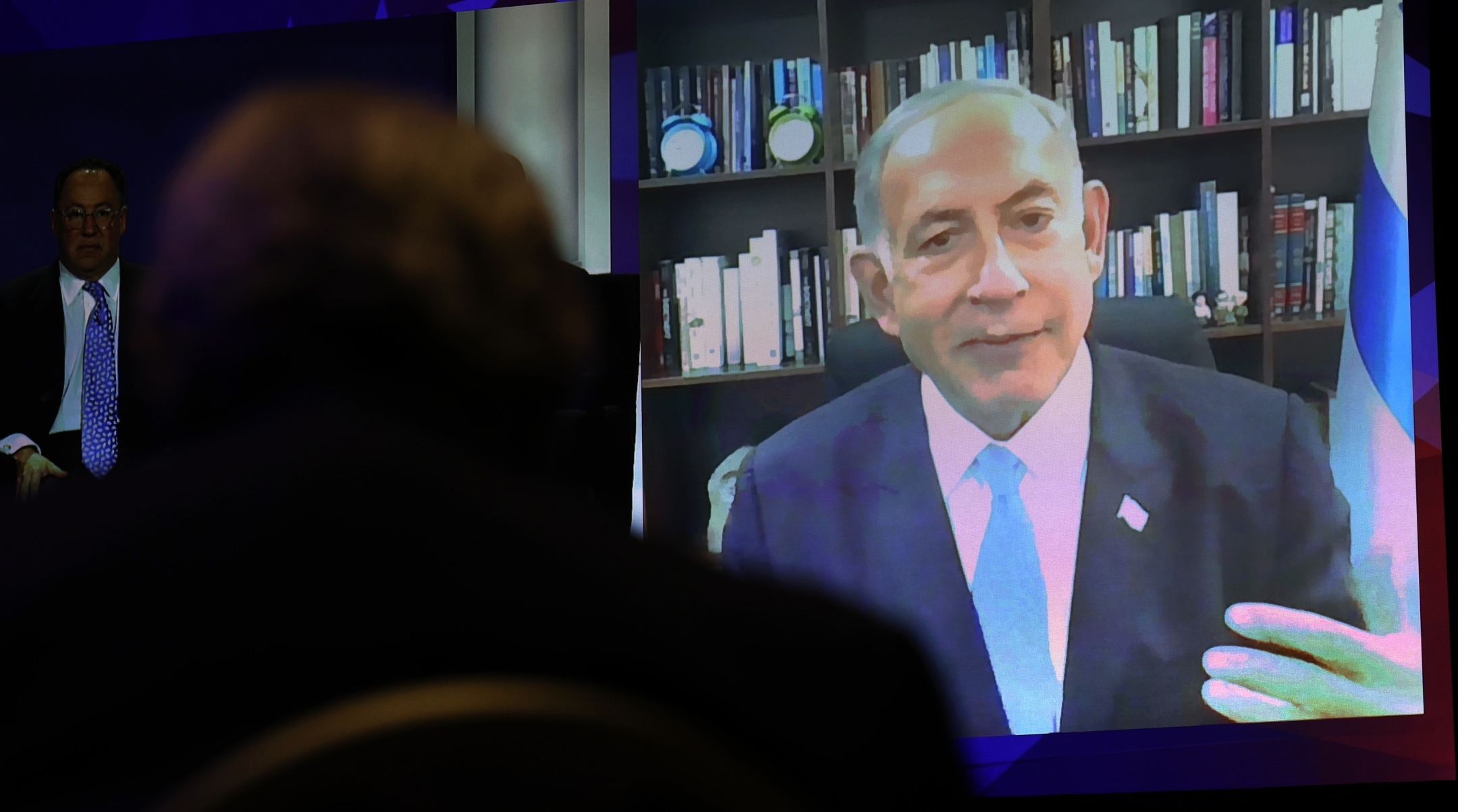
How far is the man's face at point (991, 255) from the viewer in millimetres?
3064

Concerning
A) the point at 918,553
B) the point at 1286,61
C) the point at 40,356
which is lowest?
the point at 918,553

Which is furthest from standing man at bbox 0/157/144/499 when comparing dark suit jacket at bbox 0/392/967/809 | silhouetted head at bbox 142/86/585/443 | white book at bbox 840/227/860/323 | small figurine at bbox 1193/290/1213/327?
dark suit jacket at bbox 0/392/967/809

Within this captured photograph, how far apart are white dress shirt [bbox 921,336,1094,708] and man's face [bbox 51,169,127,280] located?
2.04 m

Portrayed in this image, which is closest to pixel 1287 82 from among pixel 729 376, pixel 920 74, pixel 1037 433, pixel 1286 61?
pixel 1286 61

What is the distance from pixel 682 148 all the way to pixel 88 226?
4.96 feet

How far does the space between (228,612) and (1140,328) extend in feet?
8.83

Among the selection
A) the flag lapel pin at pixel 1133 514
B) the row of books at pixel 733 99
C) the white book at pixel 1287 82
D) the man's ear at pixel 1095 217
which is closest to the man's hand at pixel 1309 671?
the flag lapel pin at pixel 1133 514

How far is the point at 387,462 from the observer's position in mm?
628

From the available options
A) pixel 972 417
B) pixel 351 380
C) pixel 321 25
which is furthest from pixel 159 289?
pixel 321 25

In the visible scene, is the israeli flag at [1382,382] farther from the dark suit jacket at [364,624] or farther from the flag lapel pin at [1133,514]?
the dark suit jacket at [364,624]

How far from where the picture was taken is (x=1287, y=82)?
3018 mm

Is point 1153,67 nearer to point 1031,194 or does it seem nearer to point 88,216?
point 1031,194

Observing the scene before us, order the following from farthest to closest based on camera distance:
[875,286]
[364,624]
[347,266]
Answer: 1. [875,286]
2. [347,266]
3. [364,624]

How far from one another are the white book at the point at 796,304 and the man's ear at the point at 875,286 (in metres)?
0.12
